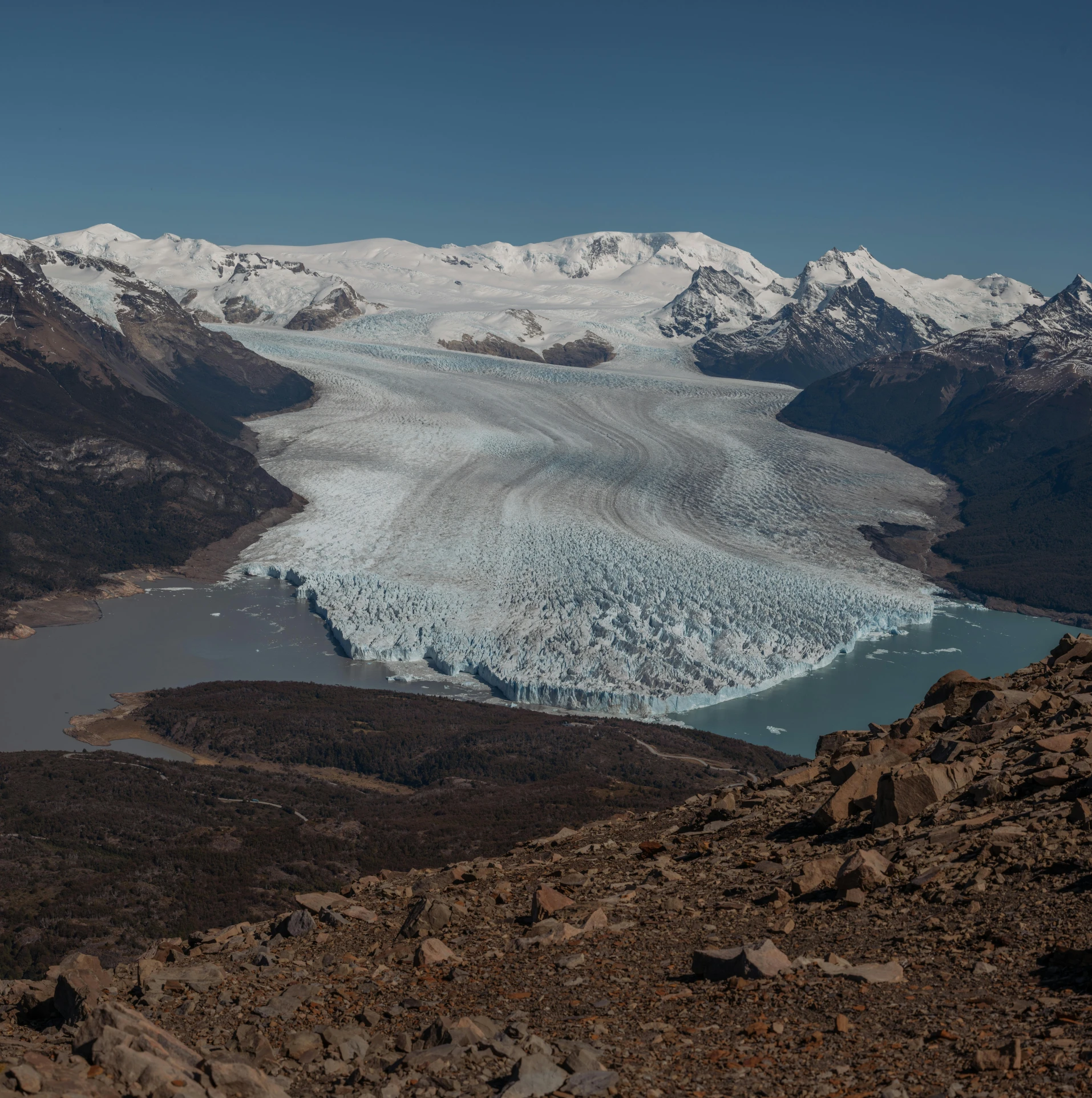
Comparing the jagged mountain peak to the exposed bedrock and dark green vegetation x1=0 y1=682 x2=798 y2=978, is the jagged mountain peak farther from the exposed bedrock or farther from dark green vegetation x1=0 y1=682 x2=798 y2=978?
dark green vegetation x1=0 y1=682 x2=798 y2=978

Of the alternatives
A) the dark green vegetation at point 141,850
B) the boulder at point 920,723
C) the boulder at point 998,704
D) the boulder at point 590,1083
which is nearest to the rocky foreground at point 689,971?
the boulder at point 590,1083

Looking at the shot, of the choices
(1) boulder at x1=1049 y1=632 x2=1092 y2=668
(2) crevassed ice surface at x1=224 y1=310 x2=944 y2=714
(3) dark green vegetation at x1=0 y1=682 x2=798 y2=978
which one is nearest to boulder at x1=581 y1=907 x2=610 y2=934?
(1) boulder at x1=1049 y1=632 x2=1092 y2=668

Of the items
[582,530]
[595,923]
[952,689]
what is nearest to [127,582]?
[582,530]

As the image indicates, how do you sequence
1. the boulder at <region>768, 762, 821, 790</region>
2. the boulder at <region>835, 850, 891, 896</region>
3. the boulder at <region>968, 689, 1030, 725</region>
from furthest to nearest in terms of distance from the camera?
1. the boulder at <region>768, 762, 821, 790</region>
2. the boulder at <region>968, 689, 1030, 725</region>
3. the boulder at <region>835, 850, 891, 896</region>

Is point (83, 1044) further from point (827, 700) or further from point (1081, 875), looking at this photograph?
point (827, 700)

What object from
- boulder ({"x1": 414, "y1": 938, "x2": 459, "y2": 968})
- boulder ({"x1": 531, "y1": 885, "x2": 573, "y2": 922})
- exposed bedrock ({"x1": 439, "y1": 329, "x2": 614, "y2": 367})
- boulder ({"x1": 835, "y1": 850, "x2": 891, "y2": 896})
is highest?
exposed bedrock ({"x1": 439, "y1": 329, "x2": 614, "y2": 367})

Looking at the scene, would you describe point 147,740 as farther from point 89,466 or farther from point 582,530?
point 89,466
